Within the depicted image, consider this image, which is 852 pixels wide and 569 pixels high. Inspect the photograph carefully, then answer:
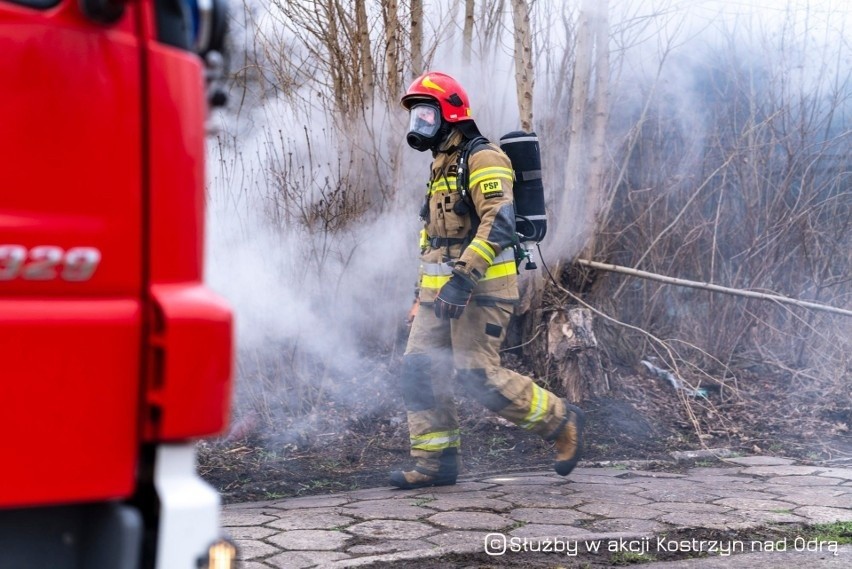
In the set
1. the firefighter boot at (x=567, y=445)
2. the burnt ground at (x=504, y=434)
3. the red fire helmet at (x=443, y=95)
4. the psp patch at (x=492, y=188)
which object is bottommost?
the burnt ground at (x=504, y=434)

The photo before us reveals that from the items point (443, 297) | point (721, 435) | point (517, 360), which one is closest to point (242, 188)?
point (443, 297)

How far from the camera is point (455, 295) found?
15.3 ft

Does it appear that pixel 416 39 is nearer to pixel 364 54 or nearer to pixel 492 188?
pixel 364 54

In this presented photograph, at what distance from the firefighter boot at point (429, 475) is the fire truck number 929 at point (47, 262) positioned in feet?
11.3

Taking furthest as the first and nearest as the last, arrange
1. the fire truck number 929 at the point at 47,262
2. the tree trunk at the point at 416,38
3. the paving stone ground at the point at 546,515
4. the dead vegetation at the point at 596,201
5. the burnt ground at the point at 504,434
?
the tree trunk at the point at 416,38 < the dead vegetation at the point at 596,201 < the burnt ground at the point at 504,434 < the paving stone ground at the point at 546,515 < the fire truck number 929 at the point at 47,262

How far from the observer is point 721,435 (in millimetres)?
6203

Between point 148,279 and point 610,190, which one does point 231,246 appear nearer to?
point 610,190

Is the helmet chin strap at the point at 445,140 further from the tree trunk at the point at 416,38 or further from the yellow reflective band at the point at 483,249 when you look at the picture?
the tree trunk at the point at 416,38

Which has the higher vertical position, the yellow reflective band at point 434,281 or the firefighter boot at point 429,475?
the yellow reflective band at point 434,281

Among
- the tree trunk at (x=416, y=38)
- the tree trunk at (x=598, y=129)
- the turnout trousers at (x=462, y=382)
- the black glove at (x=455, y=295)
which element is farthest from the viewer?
the tree trunk at (x=598, y=129)

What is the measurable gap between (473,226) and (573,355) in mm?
1869

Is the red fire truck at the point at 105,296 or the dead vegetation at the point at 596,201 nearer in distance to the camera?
the red fire truck at the point at 105,296

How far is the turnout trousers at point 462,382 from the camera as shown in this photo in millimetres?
4770

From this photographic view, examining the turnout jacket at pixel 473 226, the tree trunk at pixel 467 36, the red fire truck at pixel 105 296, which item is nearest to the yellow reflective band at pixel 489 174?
the turnout jacket at pixel 473 226
